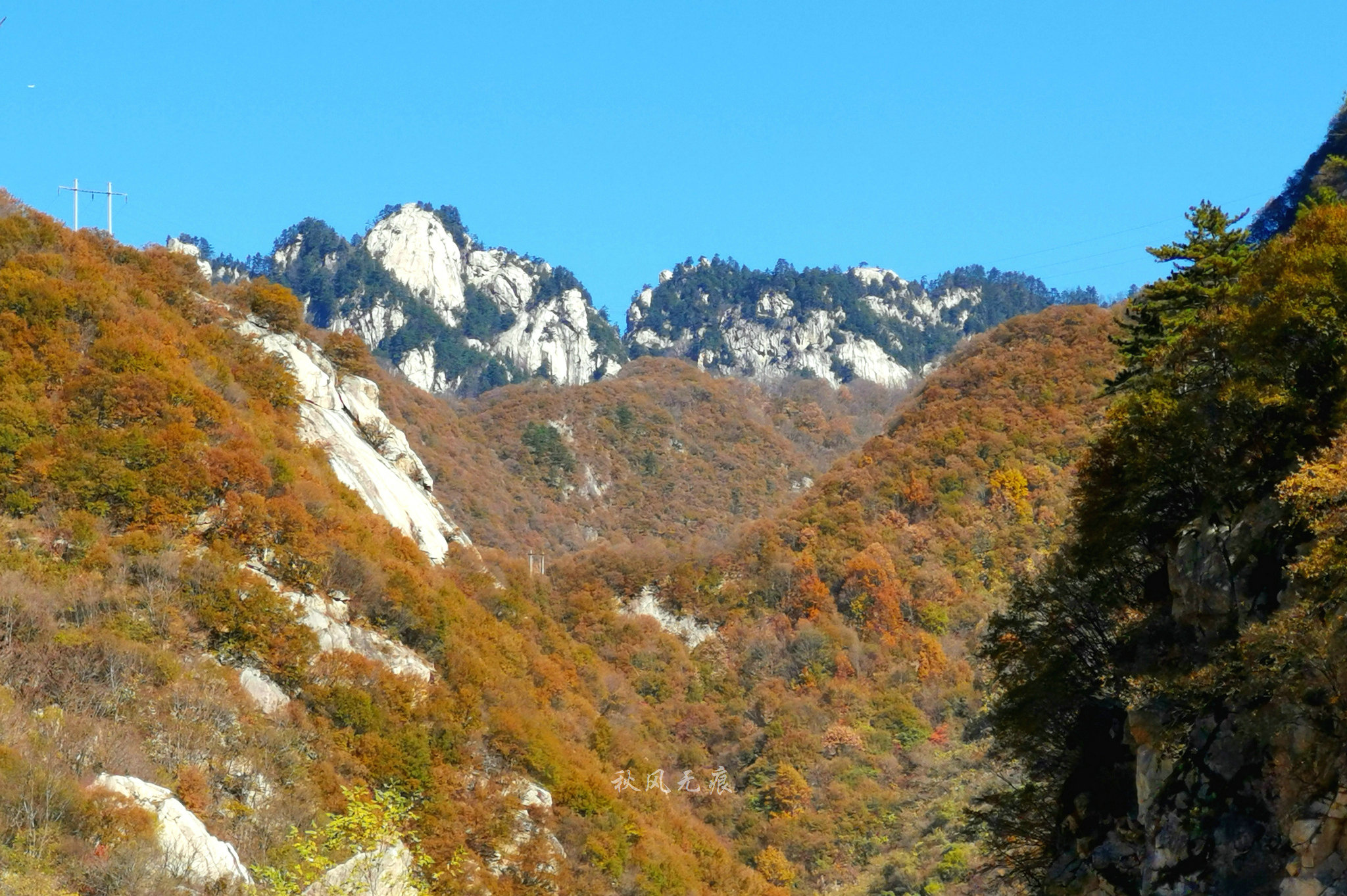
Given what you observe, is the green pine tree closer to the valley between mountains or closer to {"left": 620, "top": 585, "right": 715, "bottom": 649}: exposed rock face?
the valley between mountains

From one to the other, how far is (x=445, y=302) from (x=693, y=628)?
356ft

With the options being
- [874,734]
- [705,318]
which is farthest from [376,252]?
[874,734]

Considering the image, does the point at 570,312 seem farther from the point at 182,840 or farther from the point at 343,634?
the point at 182,840

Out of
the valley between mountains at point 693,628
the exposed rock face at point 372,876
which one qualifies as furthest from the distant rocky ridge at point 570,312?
the exposed rock face at point 372,876

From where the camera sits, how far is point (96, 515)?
103 feet

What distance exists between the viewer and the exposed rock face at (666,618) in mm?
69625

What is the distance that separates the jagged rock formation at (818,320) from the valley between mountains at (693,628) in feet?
284

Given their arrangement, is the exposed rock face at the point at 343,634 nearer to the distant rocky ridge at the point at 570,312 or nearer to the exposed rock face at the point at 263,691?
the exposed rock face at the point at 263,691

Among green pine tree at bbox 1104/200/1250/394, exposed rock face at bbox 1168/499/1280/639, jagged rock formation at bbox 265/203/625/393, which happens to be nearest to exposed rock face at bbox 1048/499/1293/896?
exposed rock face at bbox 1168/499/1280/639

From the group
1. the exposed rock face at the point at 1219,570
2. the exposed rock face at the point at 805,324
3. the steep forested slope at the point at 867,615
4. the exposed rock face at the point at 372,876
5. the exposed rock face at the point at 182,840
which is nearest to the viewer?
the exposed rock face at the point at 1219,570

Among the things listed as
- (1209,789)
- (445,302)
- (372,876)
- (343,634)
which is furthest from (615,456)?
(1209,789)

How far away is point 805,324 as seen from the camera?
180m

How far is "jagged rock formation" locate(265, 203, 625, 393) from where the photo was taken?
158 m

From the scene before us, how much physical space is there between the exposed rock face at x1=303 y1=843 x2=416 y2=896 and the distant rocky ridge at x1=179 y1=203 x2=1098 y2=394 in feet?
423
